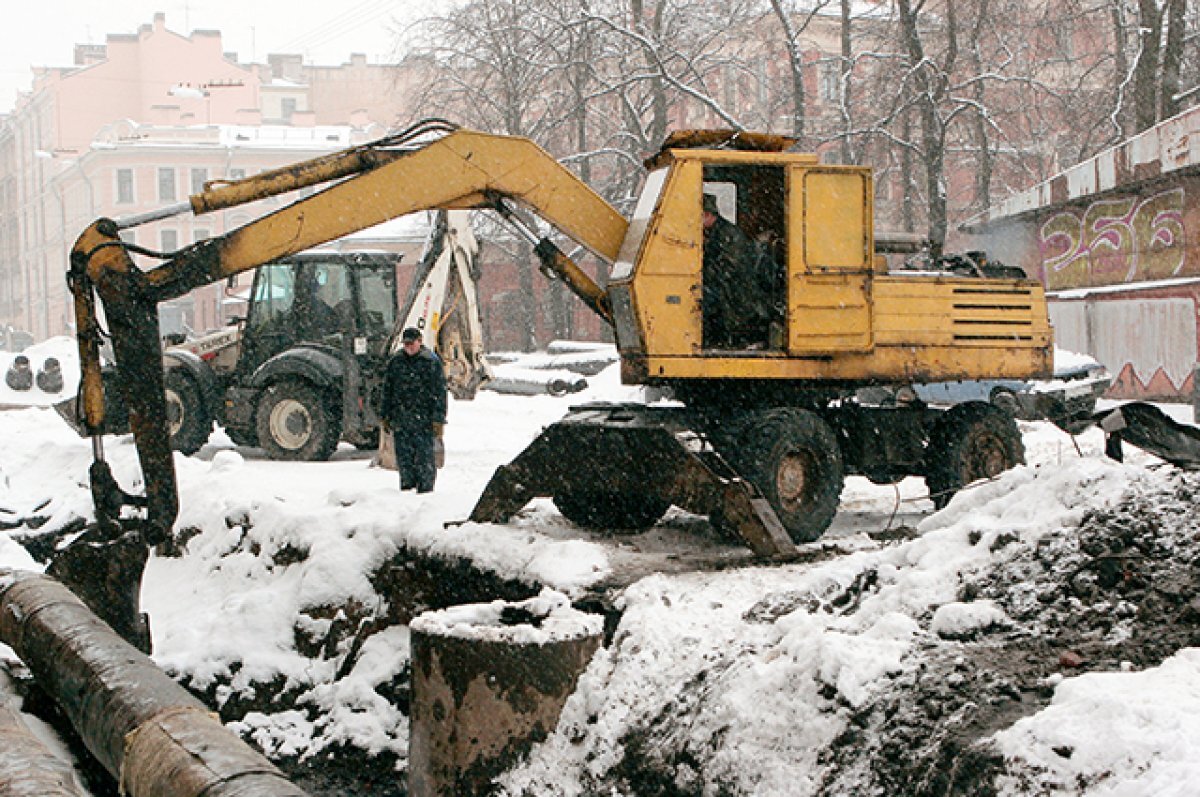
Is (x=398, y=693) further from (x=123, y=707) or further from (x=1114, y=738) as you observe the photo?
(x=1114, y=738)

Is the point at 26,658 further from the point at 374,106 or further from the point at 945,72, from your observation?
the point at 374,106

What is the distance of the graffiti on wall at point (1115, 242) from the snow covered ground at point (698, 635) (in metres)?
13.4

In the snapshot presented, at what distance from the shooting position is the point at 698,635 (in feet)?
23.0

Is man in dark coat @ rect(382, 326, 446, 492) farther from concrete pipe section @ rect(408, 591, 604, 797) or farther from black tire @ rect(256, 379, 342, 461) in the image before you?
concrete pipe section @ rect(408, 591, 604, 797)

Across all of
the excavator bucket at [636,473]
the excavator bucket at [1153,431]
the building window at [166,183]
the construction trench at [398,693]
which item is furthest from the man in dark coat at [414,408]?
the building window at [166,183]

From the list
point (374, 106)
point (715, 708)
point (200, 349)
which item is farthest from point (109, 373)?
point (374, 106)

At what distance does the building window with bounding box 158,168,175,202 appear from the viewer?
64.2 metres

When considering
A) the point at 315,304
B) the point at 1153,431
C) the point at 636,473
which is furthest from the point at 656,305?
the point at 315,304

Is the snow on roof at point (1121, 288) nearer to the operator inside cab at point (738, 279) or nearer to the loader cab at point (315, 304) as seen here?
the loader cab at point (315, 304)

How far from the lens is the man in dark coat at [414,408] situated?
12102 mm

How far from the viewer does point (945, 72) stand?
26.5 metres

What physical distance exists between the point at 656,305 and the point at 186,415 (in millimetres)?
9054

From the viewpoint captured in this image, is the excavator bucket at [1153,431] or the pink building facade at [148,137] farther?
the pink building facade at [148,137]

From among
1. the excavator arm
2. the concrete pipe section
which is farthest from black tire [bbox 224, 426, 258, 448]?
the concrete pipe section
